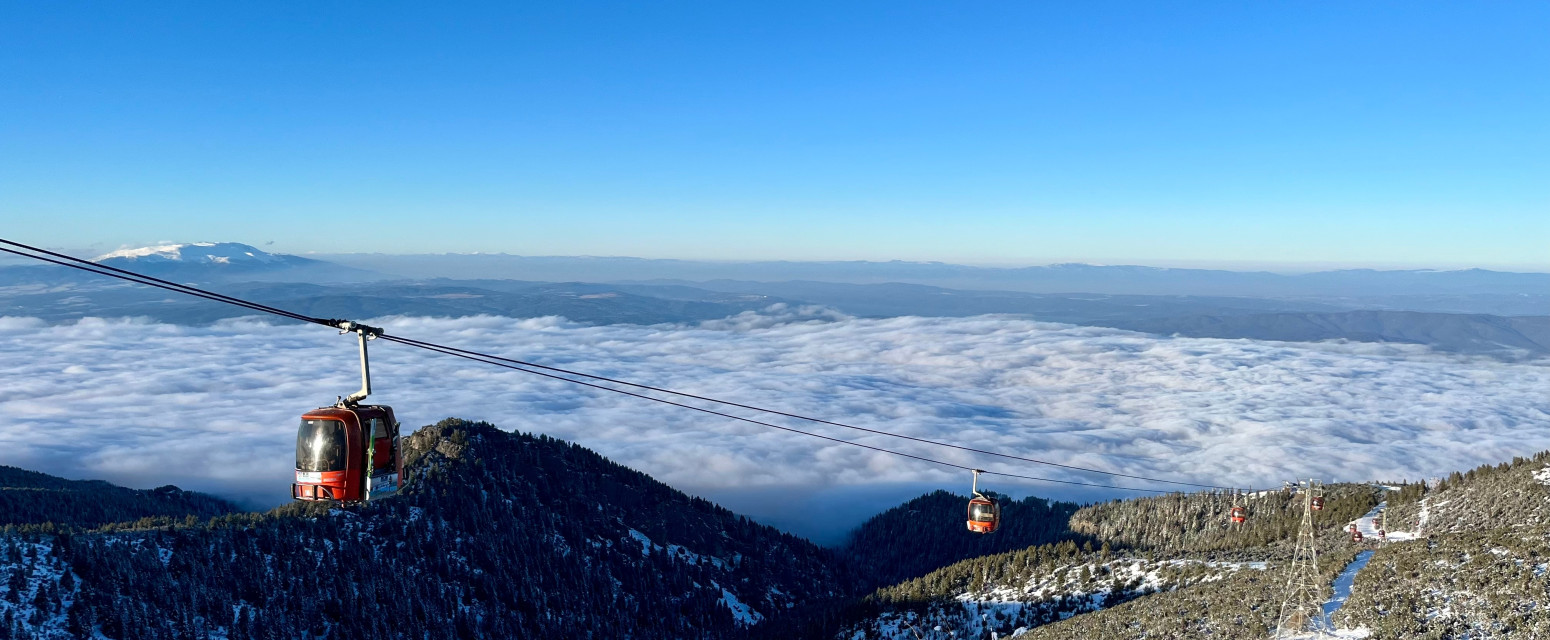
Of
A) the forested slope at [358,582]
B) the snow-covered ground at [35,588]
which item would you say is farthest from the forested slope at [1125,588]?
the snow-covered ground at [35,588]

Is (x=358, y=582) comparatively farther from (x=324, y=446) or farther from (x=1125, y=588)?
(x=324, y=446)

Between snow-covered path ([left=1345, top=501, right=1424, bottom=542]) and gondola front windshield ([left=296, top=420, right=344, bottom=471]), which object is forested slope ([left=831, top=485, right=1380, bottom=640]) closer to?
snow-covered path ([left=1345, top=501, right=1424, bottom=542])

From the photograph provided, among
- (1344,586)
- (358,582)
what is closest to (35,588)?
(358,582)

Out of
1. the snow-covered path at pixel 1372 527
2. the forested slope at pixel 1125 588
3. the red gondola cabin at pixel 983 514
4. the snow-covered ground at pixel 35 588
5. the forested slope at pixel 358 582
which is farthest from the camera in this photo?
the forested slope at pixel 358 582

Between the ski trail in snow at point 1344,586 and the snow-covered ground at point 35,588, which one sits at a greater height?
the ski trail in snow at point 1344,586

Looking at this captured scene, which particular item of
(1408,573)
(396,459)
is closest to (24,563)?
(396,459)

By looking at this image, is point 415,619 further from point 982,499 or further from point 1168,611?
point 1168,611

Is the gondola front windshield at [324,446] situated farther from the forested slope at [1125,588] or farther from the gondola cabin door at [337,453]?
the forested slope at [1125,588]
